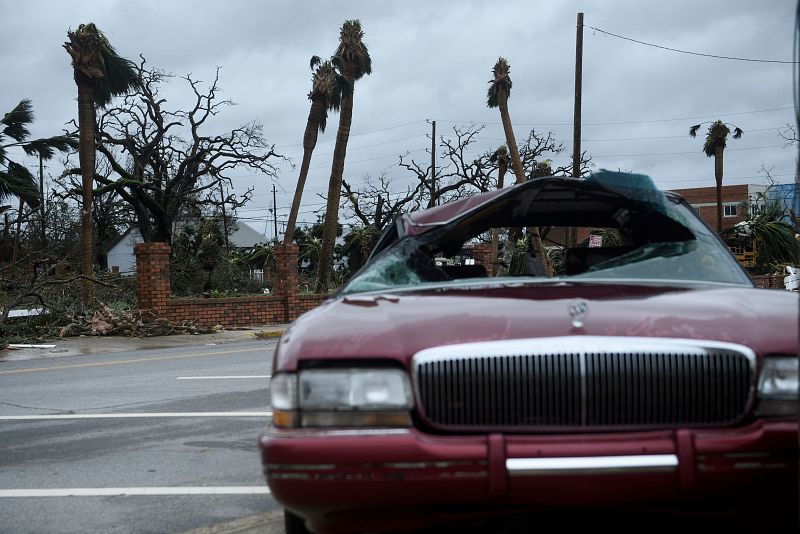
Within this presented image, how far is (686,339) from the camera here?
99.5 inches

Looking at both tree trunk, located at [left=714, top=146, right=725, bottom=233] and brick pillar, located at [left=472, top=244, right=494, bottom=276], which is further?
tree trunk, located at [left=714, top=146, right=725, bottom=233]

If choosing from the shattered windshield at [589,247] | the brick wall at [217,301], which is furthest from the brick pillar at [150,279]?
the shattered windshield at [589,247]

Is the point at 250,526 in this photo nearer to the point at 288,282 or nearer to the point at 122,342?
the point at 122,342

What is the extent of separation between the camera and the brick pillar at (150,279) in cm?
2034

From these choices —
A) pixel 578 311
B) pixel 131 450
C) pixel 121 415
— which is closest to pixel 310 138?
pixel 121 415

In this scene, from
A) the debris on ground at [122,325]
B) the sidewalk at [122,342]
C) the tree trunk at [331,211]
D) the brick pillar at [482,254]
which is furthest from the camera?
the brick pillar at [482,254]

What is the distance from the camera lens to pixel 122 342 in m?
17.7

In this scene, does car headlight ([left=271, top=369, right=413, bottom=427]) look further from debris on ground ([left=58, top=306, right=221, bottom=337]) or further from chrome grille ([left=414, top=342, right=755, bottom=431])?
debris on ground ([left=58, top=306, right=221, bottom=337])

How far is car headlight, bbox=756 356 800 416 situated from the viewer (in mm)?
2469

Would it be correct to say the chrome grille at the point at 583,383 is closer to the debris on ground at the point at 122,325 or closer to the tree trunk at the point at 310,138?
the debris on ground at the point at 122,325

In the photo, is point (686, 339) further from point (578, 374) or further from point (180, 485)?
point (180, 485)

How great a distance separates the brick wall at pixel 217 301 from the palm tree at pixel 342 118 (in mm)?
3780

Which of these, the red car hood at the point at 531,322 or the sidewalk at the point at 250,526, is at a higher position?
the red car hood at the point at 531,322

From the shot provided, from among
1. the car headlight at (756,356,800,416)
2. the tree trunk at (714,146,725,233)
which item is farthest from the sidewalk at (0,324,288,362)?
the tree trunk at (714,146,725,233)
